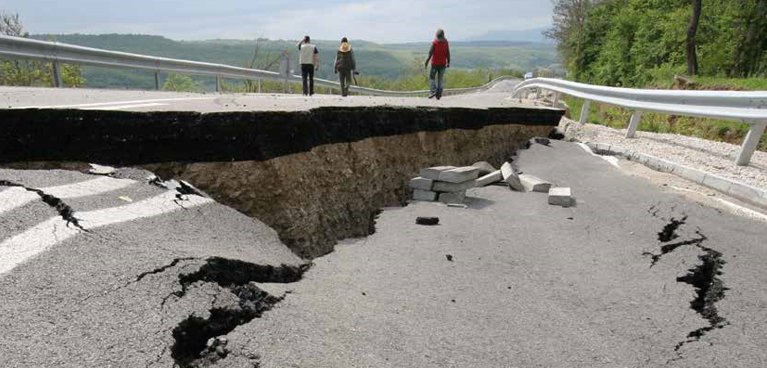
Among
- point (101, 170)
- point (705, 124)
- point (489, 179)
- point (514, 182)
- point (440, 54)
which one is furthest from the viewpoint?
point (440, 54)

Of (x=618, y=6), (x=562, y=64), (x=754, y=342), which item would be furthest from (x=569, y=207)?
(x=562, y=64)

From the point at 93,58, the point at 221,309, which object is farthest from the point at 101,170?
the point at 93,58

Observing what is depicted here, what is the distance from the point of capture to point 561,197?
585 cm

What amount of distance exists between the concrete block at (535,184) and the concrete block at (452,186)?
77 centimetres

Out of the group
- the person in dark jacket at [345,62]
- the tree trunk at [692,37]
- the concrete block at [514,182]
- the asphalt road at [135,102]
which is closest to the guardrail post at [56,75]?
the asphalt road at [135,102]

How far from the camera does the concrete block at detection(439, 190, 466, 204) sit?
250 inches

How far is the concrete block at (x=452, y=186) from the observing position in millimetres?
6477

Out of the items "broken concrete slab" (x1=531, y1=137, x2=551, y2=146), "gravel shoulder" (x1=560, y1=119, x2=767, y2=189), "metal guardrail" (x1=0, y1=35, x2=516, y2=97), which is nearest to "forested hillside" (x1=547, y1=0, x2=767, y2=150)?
"gravel shoulder" (x1=560, y1=119, x2=767, y2=189)

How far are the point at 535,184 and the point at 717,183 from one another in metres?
2.07

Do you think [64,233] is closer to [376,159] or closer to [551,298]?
[551,298]

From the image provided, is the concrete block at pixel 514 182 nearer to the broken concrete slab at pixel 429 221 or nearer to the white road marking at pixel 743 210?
the broken concrete slab at pixel 429 221

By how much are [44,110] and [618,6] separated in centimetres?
4038

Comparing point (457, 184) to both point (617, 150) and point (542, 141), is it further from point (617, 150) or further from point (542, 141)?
point (542, 141)

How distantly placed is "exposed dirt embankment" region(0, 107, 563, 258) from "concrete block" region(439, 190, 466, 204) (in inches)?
37.0
